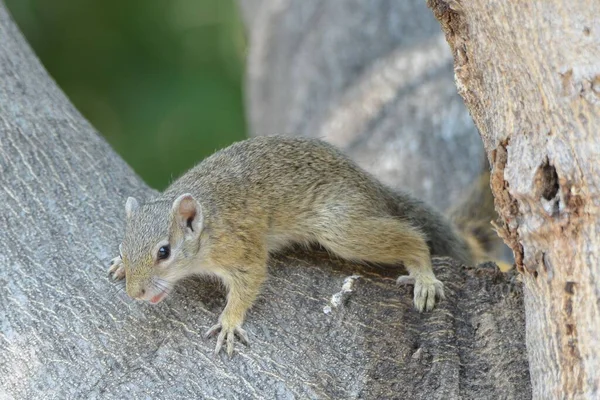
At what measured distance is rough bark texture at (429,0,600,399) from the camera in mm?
1957

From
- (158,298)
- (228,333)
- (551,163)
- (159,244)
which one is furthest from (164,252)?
(551,163)

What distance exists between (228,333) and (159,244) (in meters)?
0.58

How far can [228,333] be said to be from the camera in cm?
268

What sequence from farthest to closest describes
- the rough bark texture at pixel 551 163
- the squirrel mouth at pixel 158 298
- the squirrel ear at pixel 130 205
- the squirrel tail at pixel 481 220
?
the squirrel tail at pixel 481 220
the squirrel ear at pixel 130 205
the squirrel mouth at pixel 158 298
the rough bark texture at pixel 551 163

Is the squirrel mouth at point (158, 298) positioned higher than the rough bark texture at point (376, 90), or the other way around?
the rough bark texture at point (376, 90)

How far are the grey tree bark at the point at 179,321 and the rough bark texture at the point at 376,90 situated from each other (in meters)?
1.37

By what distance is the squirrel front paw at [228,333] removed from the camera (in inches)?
104

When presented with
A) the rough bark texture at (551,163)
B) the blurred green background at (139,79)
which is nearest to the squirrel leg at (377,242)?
the rough bark texture at (551,163)

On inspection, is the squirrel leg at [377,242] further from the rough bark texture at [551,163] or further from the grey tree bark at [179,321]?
the rough bark texture at [551,163]

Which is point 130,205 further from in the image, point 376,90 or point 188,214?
point 376,90

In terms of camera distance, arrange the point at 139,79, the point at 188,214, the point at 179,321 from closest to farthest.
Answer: the point at 179,321 < the point at 188,214 < the point at 139,79

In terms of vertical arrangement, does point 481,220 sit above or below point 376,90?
below

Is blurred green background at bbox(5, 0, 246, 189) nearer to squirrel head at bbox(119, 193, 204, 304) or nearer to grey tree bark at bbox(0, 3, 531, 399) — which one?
squirrel head at bbox(119, 193, 204, 304)

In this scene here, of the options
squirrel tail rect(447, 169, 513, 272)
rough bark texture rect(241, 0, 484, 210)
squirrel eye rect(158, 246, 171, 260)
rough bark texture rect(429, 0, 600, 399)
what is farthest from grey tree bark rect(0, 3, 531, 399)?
rough bark texture rect(241, 0, 484, 210)
